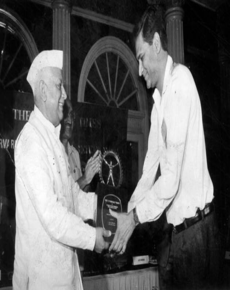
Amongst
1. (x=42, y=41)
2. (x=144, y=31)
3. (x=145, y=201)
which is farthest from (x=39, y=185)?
(x=144, y=31)

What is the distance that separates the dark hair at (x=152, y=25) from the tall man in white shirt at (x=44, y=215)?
541mm

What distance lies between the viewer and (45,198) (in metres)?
1.26

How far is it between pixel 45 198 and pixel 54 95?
44cm

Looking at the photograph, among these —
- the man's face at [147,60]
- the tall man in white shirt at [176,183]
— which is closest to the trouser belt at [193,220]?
the tall man in white shirt at [176,183]

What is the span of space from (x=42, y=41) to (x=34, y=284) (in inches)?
40.6

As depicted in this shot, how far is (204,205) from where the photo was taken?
1537mm

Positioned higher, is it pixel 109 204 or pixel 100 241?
pixel 109 204

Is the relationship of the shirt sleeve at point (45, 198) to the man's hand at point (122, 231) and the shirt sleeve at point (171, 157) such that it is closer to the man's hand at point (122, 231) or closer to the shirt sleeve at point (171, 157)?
the man's hand at point (122, 231)

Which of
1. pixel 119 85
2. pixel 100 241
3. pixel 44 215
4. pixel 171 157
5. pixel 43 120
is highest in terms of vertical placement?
pixel 119 85

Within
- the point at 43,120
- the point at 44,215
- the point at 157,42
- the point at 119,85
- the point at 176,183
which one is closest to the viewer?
the point at 44,215

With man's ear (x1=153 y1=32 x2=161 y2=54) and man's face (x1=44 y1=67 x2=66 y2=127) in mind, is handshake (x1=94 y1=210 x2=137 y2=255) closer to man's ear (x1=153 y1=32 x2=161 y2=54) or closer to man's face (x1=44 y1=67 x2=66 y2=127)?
man's face (x1=44 y1=67 x2=66 y2=127)

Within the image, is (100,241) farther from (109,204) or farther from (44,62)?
(44,62)

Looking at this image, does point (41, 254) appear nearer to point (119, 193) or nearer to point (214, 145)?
point (119, 193)

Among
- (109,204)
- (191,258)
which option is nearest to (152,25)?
(109,204)
